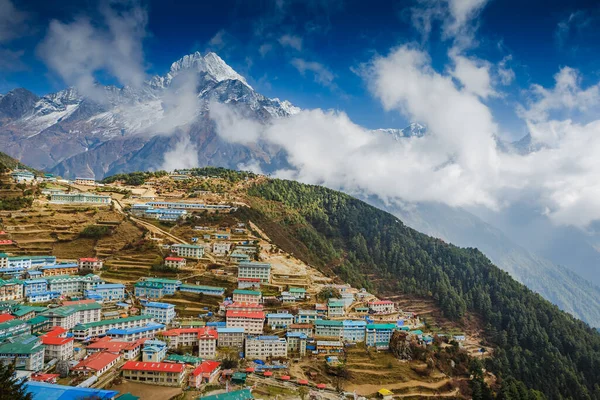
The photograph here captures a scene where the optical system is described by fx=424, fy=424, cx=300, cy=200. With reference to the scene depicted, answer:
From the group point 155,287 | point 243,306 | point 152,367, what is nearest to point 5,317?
point 152,367

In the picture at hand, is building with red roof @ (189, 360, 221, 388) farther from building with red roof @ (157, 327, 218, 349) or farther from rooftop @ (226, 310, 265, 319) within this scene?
Result: rooftop @ (226, 310, 265, 319)

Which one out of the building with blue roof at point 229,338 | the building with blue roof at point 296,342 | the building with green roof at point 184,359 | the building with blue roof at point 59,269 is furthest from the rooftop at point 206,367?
the building with blue roof at point 59,269

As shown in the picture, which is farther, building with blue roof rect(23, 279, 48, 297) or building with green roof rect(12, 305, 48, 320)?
building with blue roof rect(23, 279, 48, 297)

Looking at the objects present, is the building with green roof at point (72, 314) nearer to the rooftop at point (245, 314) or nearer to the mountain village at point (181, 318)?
the mountain village at point (181, 318)

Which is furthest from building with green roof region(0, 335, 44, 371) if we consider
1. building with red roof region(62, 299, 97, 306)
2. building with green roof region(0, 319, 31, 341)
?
building with red roof region(62, 299, 97, 306)

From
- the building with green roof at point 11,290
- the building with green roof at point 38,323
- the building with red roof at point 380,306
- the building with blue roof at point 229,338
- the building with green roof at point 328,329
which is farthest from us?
the building with red roof at point 380,306

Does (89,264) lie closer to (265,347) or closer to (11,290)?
(11,290)
